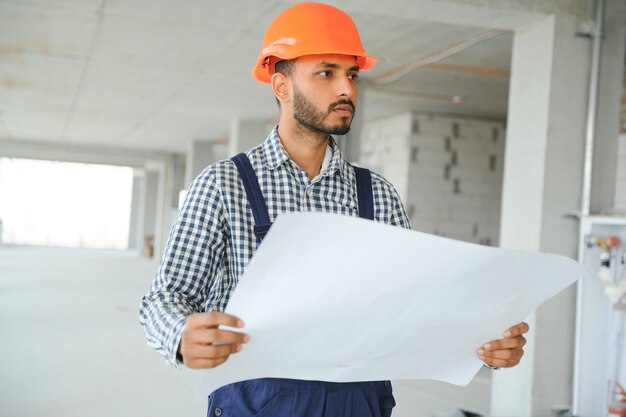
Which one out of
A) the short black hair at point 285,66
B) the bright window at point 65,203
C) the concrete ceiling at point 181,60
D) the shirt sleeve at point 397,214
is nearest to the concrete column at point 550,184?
the concrete ceiling at point 181,60

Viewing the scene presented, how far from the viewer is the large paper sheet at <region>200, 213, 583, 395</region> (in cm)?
92

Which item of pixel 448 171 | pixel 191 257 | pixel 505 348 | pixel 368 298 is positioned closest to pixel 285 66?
pixel 191 257

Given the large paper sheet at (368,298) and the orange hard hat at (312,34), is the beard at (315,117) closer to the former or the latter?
the orange hard hat at (312,34)

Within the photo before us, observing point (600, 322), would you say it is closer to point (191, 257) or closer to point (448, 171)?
point (191, 257)

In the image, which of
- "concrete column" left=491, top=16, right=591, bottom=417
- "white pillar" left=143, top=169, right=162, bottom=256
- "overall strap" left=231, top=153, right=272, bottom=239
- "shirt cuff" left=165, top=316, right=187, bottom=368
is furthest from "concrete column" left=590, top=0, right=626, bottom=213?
"white pillar" left=143, top=169, right=162, bottom=256

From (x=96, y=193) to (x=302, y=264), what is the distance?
2615 cm

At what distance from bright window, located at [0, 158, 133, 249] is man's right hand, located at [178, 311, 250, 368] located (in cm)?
2451

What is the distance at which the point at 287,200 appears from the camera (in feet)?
4.10

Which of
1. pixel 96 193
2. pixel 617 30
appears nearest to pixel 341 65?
pixel 617 30

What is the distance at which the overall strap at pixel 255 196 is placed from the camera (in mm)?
1185

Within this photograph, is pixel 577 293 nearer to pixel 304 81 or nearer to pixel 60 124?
pixel 304 81

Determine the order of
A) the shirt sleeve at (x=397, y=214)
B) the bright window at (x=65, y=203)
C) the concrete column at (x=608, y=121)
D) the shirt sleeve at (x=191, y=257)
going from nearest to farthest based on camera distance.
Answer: the shirt sleeve at (x=191, y=257) < the shirt sleeve at (x=397, y=214) < the concrete column at (x=608, y=121) < the bright window at (x=65, y=203)

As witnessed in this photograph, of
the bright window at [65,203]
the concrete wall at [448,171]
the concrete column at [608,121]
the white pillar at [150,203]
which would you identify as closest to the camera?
A: the concrete column at [608,121]

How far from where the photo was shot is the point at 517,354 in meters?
1.17
